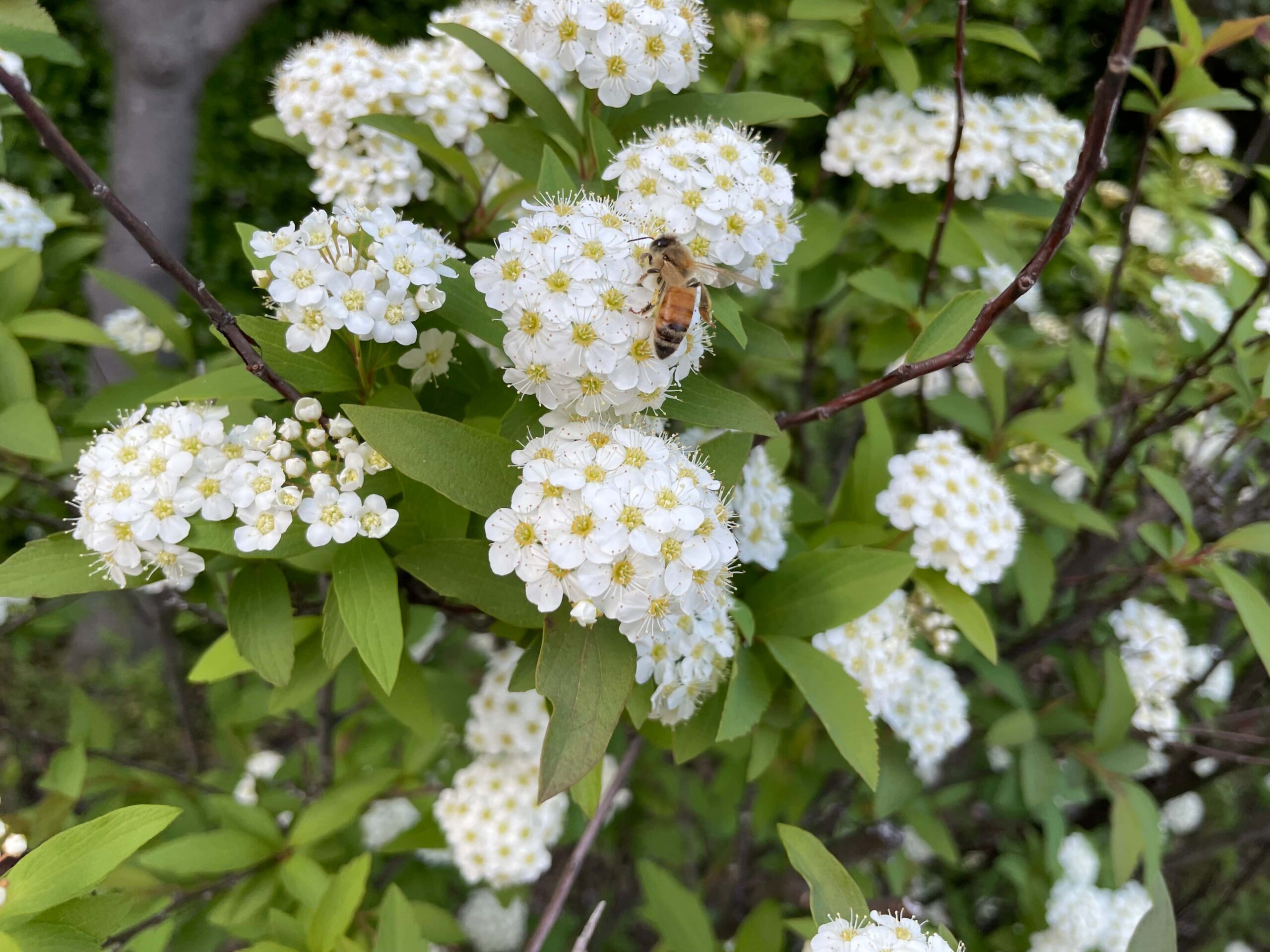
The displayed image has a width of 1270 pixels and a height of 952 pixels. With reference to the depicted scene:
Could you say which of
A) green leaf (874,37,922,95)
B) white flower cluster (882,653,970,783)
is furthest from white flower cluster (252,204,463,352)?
white flower cluster (882,653,970,783)

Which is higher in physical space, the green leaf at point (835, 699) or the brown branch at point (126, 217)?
the brown branch at point (126, 217)

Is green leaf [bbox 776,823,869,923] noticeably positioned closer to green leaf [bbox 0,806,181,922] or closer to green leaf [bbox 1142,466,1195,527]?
green leaf [bbox 0,806,181,922]

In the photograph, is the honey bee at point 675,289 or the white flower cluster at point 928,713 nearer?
the honey bee at point 675,289

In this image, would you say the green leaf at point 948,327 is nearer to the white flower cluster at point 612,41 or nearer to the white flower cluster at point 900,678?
the white flower cluster at point 900,678

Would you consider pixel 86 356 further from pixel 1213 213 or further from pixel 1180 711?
pixel 1213 213

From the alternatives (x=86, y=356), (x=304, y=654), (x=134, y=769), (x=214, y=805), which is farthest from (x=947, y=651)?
(x=86, y=356)

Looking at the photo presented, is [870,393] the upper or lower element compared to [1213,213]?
upper

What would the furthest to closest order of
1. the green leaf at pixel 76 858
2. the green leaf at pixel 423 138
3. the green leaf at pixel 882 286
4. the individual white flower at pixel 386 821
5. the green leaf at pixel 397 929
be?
1. the individual white flower at pixel 386 821
2. the green leaf at pixel 882 286
3. the green leaf at pixel 423 138
4. the green leaf at pixel 397 929
5. the green leaf at pixel 76 858

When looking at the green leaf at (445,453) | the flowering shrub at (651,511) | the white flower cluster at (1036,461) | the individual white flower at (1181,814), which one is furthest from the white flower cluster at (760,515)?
the individual white flower at (1181,814)
